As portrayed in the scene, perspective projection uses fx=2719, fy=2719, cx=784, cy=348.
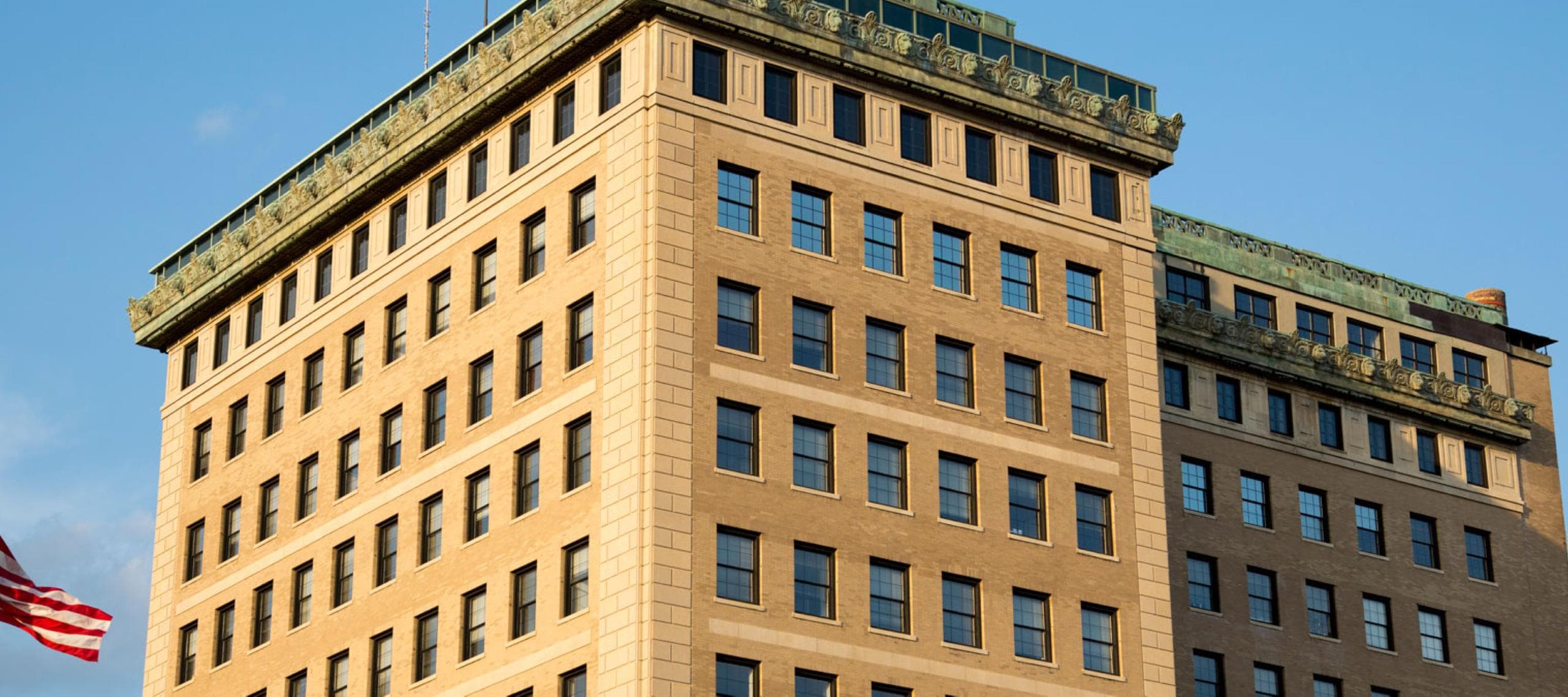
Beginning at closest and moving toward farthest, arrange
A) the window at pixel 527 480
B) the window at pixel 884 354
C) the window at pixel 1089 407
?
the window at pixel 527 480 < the window at pixel 884 354 < the window at pixel 1089 407

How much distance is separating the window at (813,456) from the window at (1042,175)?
11.8 m

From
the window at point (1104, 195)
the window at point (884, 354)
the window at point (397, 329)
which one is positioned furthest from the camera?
the window at point (397, 329)

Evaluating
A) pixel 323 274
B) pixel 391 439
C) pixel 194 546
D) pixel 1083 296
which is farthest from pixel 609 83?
pixel 194 546

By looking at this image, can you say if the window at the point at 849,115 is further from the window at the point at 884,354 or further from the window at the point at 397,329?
the window at the point at 397,329

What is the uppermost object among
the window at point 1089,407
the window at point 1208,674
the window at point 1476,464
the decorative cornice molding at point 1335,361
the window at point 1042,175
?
the decorative cornice molding at point 1335,361

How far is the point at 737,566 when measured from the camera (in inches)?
2771

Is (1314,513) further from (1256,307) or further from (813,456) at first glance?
(813,456)

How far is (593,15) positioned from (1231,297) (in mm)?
31951

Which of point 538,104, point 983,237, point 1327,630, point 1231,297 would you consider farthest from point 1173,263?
point 538,104

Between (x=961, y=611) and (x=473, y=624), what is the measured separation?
1363cm

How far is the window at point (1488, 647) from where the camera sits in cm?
9756

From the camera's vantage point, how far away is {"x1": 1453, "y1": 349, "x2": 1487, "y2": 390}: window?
103875 mm

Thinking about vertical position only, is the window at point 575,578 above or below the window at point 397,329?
below

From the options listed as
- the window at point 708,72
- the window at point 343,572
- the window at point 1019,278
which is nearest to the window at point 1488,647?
the window at point 1019,278
